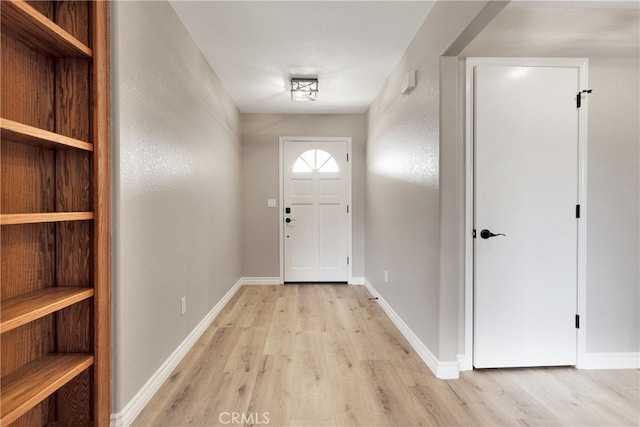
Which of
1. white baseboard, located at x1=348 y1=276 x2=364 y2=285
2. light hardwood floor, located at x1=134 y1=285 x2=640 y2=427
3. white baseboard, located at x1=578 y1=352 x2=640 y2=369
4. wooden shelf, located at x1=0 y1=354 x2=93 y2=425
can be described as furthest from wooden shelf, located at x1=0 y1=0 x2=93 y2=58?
white baseboard, located at x1=348 y1=276 x2=364 y2=285

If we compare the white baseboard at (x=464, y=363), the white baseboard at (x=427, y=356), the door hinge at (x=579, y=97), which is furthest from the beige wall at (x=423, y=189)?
the door hinge at (x=579, y=97)

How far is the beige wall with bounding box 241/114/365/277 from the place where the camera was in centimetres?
411

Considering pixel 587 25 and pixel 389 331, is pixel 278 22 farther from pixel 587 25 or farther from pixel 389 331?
pixel 389 331

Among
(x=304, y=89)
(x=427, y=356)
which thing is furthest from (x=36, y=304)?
(x=304, y=89)

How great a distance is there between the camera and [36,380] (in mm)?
1099

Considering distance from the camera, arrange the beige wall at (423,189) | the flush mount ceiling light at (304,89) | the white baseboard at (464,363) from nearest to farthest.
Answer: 1. the beige wall at (423,189)
2. the white baseboard at (464,363)
3. the flush mount ceiling light at (304,89)

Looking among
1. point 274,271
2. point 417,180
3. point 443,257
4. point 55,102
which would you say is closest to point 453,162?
point 417,180

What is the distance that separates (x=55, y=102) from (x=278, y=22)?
4.94ft

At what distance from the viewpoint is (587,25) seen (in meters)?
1.92

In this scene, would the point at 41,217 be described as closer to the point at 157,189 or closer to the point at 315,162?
the point at 157,189

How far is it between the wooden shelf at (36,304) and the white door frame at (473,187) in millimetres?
2108

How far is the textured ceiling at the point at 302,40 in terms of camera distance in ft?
6.49

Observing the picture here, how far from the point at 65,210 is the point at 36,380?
68 cm

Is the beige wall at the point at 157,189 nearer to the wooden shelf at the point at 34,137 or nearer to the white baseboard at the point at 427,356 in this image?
the wooden shelf at the point at 34,137
